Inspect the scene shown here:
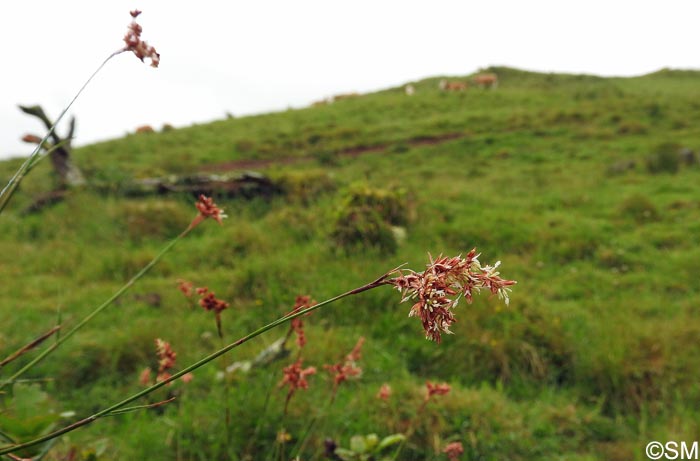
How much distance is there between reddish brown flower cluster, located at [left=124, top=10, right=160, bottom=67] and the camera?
84cm

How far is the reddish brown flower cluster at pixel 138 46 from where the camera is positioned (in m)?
0.84

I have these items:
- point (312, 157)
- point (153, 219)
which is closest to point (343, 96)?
point (312, 157)

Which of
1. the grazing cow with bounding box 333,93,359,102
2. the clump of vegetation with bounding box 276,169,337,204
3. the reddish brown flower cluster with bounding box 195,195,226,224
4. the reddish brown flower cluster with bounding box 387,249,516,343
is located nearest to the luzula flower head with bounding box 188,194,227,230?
the reddish brown flower cluster with bounding box 195,195,226,224

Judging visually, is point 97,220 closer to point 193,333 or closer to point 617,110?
point 193,333

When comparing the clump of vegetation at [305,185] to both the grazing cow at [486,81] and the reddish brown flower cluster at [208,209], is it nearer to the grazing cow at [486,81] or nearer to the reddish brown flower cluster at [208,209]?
the reddish brown flower cluster at [208,209]

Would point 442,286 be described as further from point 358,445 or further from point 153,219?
point 153,219

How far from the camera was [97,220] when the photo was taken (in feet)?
23.9

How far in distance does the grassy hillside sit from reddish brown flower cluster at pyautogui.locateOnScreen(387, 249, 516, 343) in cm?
115

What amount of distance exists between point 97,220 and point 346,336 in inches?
200

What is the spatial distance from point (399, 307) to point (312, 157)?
34.2 feet

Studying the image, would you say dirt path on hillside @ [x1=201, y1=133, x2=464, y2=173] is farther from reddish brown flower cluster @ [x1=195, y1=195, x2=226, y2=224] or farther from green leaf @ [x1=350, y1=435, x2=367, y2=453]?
reddish brown flower cluster @ [x1=195, y1=195, x2=226, y2=224]

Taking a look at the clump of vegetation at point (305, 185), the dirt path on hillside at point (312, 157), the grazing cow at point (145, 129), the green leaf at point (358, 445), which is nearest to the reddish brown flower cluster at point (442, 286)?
the green leaf at point (358, 445)

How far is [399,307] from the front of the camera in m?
4.50

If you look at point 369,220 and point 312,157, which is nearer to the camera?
point 369,220
